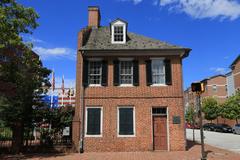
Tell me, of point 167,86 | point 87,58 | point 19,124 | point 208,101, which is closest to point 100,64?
point 87,58

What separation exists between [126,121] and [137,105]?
1.29 metres

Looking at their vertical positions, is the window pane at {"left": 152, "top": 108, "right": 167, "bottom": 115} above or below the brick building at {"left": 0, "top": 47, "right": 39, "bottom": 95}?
below

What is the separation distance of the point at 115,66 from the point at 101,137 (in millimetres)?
4868

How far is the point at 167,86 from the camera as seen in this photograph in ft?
59.8

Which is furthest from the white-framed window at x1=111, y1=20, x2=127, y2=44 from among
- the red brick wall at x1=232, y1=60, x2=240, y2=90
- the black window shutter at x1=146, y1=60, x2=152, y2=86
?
the red brick wall at x1=232, y1=60, x2=240, y2=90

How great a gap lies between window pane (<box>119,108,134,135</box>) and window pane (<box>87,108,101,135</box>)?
1.46 m

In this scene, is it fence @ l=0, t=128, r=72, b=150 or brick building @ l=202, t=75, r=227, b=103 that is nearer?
fence @ l=0, t=128, r=72, b=150

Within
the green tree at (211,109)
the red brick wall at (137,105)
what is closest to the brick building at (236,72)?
the green tree at (211,109)

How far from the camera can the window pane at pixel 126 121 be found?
17688 millimetres

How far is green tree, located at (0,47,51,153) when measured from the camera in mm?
16125

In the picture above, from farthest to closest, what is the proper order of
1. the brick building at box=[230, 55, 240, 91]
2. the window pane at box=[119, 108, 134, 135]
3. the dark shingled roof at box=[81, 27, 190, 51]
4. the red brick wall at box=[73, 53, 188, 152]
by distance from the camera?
the brick building at box=[230, 55, 240, 91]
the dark shingled roof at box=[81, 27, 190, 51]
the window pane at box=[119, 108, 134, 135]
the red brick wall at box=[73, 53, 188, 152]

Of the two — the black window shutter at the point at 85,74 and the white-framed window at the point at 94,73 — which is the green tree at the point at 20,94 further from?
the white-framed window at the point at 94,73

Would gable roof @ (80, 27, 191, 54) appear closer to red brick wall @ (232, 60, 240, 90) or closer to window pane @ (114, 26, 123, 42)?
window pane @ (114, 26, 123, 42)

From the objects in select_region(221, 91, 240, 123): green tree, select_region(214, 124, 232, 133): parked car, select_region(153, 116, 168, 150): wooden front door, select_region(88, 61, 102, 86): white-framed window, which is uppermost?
select_region(88, 61, 102, 86): white-framed window
